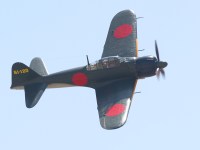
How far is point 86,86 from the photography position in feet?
133

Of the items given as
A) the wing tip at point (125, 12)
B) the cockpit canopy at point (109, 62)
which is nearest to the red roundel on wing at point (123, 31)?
the wing tip at point (125, 12)

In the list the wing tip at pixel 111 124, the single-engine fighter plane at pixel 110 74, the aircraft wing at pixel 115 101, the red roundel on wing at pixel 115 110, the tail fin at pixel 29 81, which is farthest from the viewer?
the tail fin at pixel 29 81

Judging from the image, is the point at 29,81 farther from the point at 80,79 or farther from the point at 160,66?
the point at 160,66

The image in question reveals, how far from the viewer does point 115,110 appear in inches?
1422

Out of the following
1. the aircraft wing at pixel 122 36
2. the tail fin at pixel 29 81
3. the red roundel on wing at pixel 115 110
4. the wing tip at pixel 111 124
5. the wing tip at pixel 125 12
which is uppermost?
the wing tip at pixel 125 12

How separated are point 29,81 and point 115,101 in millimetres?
7537

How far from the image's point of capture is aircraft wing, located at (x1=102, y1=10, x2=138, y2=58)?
41.5 metres

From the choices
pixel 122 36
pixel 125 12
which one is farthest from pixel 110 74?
pixel 125 12

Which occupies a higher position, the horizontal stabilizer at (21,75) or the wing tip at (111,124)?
the horizontal stabilizer at (21,75)

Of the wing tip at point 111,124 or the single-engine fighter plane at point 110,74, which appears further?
the single-engine fighter plane at point 110,74

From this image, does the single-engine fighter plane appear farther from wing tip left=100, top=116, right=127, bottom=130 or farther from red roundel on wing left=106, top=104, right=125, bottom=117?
wing tip left=100, top=116, right=127, bottom=130

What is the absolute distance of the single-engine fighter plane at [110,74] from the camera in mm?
37500

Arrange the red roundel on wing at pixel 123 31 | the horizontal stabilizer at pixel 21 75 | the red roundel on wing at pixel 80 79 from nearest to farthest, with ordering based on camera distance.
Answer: the red roundel on wing at pixel 80 79
the horizontal stabilizer at pixel 21 75
the red roundel on wing at pixel 123 31

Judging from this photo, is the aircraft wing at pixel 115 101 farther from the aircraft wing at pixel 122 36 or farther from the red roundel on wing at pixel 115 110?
the aircraft wing at pixel 122 36
